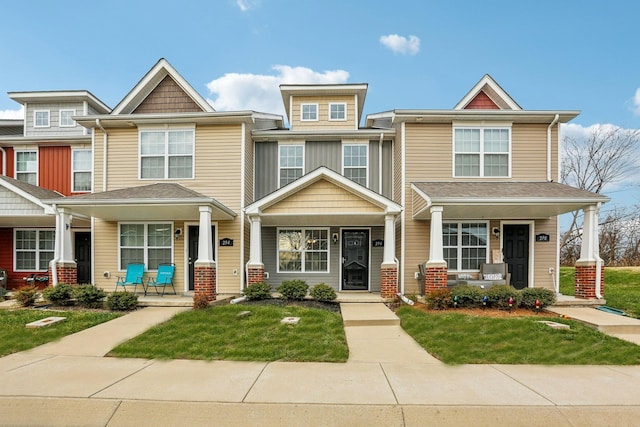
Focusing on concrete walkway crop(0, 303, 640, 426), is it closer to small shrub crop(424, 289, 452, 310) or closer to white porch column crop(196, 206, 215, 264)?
small shrub crop(424, 289, 452, 310)

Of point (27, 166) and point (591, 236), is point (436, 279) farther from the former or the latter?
point (27, 166)

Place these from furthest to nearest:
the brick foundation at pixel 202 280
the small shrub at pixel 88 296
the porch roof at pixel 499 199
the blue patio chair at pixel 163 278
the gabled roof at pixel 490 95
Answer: the gabled roof at pixel 490 95
the blue patio chair at pixel 163 278
the porch roof at pixel 499 199
the brick foundation at pixel 202 280
the small shrub at pixel 88 296

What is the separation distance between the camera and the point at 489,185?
35.9 ft

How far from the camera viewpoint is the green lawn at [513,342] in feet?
18.5

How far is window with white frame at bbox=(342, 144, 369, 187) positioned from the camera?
12.5m

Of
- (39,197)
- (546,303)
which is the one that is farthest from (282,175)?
(546,303)

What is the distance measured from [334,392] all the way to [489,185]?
9024 mm

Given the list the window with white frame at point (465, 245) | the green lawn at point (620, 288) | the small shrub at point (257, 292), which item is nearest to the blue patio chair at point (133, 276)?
the small shrub at point (257, 292)

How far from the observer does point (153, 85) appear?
12367mm

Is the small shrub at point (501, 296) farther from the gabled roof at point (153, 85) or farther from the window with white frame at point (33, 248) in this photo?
the window with white frame at point (33, 248)

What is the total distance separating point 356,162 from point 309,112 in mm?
2791

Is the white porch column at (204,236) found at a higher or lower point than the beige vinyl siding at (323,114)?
lower

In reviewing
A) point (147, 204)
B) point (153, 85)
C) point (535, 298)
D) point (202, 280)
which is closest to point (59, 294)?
point (147, 204)

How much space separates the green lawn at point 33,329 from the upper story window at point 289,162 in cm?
674
